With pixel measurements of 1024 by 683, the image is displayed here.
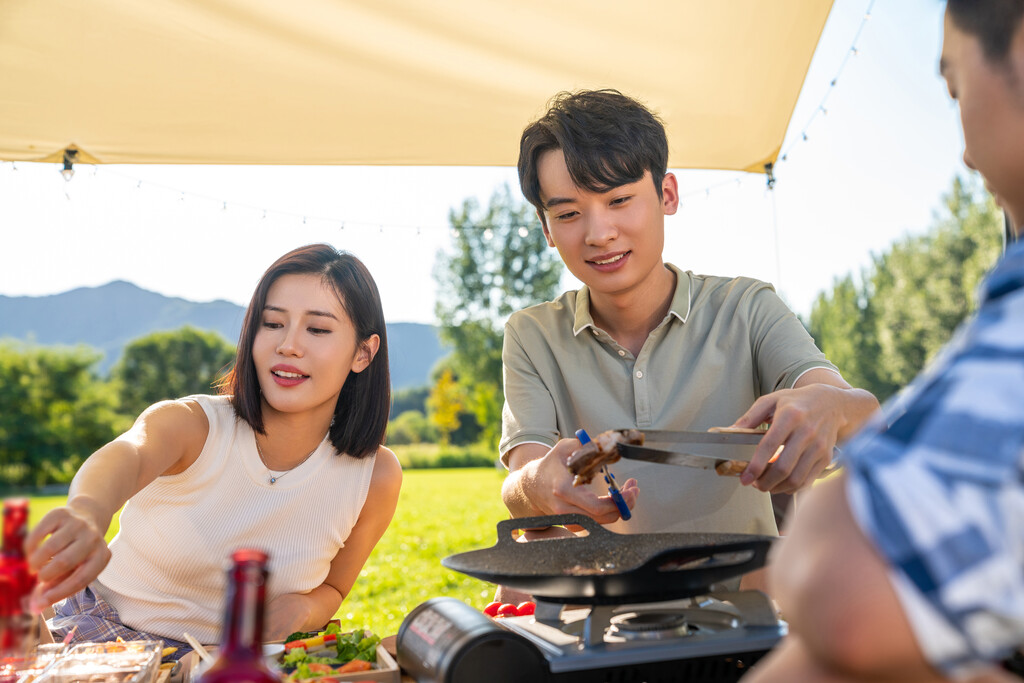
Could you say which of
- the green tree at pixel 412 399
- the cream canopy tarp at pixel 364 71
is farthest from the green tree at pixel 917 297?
the cream canopy tarp at pixel 364 71

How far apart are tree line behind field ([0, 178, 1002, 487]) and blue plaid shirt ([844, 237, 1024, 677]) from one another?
Answer: 2442cm

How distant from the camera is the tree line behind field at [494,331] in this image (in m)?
26.2

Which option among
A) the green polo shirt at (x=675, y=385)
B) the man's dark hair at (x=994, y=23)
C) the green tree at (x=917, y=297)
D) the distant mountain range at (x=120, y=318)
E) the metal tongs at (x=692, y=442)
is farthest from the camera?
the distant mountain range at (x=120, y=318)

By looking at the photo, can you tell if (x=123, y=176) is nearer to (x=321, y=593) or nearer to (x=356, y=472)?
(x=356, y=472)

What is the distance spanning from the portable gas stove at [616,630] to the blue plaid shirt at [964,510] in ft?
1.72

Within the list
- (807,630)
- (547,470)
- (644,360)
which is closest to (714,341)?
(644,360)

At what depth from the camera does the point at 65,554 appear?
1.12 metres

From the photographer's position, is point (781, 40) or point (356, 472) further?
point (781, 40)

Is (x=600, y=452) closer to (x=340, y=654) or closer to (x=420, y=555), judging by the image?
(x=340, y=654)

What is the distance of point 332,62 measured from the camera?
113 inches

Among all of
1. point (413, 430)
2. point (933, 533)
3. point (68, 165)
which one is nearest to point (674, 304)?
point (933, 533)

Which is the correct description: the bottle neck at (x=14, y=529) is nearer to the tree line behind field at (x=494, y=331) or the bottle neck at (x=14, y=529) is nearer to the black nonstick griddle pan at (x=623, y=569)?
the black nonstick griddle pan at (x=623, y=569)

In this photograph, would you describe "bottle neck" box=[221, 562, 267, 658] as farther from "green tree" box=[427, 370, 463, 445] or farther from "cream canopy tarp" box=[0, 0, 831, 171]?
"green tree" box=[427, 370, 463, 445]

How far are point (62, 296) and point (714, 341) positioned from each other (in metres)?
49.1
